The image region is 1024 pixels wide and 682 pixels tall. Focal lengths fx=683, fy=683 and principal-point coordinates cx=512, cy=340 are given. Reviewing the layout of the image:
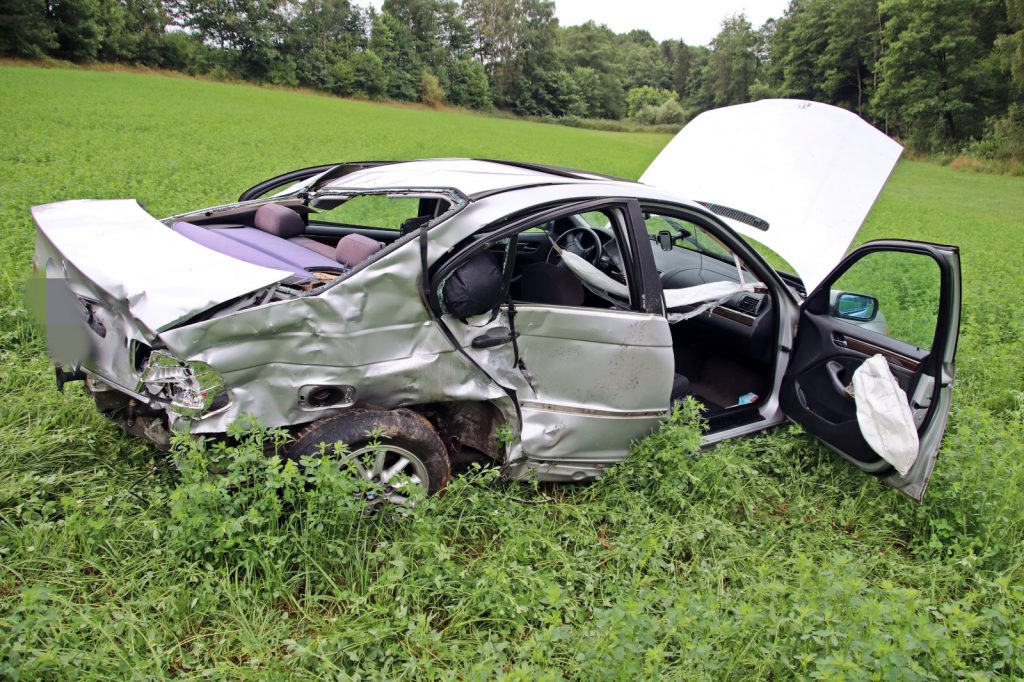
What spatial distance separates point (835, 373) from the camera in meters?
3.74

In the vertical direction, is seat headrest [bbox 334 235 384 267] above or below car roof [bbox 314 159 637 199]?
below

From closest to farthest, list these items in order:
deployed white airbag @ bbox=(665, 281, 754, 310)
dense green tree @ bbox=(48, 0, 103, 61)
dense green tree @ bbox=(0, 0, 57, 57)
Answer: deployed white airbag @ bbox=(665, 281, 754, 310) → dense green tree @ bbox=(0, 0, 57, 57) → dense green tree @ bbox=(48, 0, 103, 61)

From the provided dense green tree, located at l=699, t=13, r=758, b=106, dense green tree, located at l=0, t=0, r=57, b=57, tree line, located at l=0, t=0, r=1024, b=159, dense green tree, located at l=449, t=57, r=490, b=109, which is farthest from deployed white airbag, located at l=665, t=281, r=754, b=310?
dense green tree, located at l=699, t=13, r=758, b=106

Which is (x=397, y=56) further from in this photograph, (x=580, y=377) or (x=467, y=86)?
(x=580, y=377)

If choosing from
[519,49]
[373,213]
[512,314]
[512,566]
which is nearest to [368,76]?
[519,49]

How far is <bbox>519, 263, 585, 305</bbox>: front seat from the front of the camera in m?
3.50

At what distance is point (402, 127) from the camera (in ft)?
99.1

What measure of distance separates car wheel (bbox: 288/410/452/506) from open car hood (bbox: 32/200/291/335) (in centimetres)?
63

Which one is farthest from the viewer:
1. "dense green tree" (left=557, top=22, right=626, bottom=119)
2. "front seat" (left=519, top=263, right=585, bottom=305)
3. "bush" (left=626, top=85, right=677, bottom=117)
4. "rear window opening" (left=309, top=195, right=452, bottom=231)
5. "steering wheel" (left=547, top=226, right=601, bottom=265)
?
"bush" (left=626, top=85, right=677, bottom=117)

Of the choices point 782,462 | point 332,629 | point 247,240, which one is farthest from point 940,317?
point 247,240

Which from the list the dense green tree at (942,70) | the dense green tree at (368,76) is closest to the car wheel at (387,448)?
the dense green tree at (942,70)

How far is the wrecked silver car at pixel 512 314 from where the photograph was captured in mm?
2604

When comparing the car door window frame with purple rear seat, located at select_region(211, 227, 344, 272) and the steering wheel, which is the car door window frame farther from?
the steering wheel

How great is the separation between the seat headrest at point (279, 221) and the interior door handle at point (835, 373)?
309 cm
